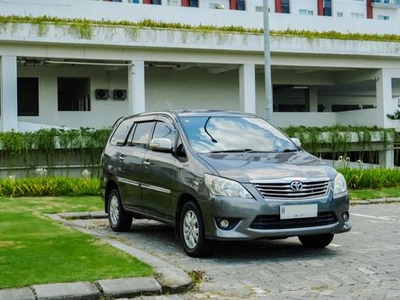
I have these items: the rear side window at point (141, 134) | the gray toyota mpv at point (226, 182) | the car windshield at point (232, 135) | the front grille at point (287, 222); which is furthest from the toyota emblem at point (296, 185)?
the rear side window at point (141, 134)

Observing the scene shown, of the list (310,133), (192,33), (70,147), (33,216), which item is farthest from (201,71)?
(33,216)

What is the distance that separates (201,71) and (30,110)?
7636 millimetres

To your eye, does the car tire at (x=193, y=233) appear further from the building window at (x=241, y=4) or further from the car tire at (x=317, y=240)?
the building window at (x=241, y=4)

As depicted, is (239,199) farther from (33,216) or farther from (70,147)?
(70,147)

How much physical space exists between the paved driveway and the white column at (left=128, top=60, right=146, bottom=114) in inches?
500

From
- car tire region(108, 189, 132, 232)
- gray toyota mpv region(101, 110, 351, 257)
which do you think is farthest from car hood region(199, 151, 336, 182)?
car tire region(108, 189, 132, 232)

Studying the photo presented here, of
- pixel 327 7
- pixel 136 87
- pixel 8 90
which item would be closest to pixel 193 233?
pixel 8 90

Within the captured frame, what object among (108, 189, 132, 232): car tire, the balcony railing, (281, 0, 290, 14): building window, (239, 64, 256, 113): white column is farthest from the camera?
the balcony railing

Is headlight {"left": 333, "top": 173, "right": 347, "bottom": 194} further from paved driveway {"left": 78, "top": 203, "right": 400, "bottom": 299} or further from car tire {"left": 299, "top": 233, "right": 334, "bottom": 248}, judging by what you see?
paved driveway {"left": 78, "top": 203, "right": 400, "bottom": 299}

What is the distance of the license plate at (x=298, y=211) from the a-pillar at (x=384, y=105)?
61.6ft

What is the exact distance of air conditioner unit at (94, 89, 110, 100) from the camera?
82.4 feet

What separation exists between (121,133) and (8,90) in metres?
11.7

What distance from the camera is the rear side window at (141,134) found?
9.05 metres

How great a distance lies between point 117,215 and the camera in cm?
974
